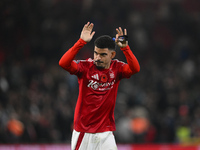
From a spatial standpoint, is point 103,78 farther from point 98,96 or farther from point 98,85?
point 98,96

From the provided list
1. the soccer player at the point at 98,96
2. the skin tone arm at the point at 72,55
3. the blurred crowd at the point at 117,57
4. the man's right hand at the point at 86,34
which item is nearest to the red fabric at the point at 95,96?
the soccer player at the point at 98,96

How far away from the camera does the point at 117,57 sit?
13.3m

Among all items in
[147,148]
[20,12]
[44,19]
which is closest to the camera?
[147,148]

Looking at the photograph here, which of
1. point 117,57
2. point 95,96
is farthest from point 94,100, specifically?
point 117,57

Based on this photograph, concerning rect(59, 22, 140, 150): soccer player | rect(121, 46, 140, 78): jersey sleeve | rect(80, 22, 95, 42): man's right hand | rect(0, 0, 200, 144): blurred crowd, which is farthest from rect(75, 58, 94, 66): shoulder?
rect(0, 0, 200, 144): blurred crowd

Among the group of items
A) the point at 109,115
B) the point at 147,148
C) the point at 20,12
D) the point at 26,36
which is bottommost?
the point at 147,148

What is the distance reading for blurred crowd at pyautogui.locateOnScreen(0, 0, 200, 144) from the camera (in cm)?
1045

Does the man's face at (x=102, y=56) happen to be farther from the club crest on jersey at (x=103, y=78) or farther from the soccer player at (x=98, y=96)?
the club crest on jersey at (x=103, y=78)

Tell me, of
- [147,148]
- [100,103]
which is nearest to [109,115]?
[100,103]

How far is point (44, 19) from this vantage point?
43.7ft

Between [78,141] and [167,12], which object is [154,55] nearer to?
[167,12]

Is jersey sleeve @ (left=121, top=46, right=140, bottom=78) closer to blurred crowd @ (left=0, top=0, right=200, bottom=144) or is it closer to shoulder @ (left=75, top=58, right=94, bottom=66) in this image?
shoulder @ (left=75, top=58, right=94, bottom=66)

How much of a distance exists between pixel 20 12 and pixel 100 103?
318 inches

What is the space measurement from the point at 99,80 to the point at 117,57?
26.9 feet
